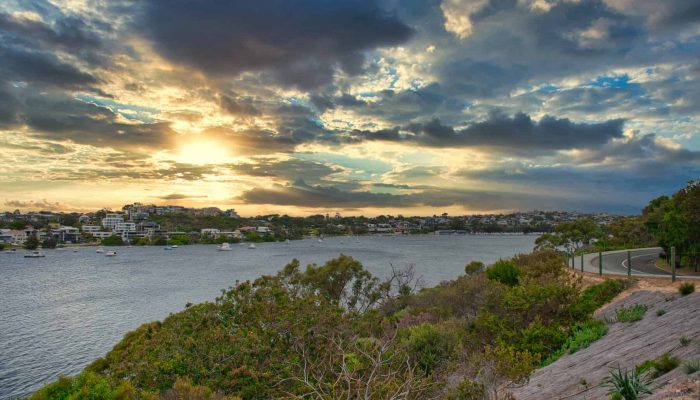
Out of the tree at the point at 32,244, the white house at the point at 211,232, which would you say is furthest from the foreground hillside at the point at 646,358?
the white house at the point at 211,232

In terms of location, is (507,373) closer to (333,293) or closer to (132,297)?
(333,293)

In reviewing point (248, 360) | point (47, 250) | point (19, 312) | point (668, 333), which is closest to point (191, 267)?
point (19, 312)

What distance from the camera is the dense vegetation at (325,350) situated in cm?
1086

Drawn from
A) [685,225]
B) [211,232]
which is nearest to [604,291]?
[685,225]

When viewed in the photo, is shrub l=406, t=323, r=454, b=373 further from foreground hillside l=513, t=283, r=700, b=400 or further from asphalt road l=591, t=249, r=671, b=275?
asphalt road l=591, t=249, r=671, b=275

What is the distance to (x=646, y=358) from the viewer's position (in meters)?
11.8

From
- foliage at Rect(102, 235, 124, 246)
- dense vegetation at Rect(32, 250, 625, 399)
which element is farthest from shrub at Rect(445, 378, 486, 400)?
foliage at Rect(102, 235, 124, 246)

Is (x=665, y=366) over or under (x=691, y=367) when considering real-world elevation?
under

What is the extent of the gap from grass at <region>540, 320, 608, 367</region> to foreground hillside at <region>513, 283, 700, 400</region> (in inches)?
12.9

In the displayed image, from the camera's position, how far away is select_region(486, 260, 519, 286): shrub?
1219 inches

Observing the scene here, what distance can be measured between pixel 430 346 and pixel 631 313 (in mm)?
8207

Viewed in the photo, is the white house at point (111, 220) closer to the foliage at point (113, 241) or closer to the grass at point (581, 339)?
the foliage at point (113, 241)

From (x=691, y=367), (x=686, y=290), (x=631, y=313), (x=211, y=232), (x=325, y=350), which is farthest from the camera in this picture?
(x=211, y=232)

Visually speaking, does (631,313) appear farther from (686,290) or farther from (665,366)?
(665,366)
